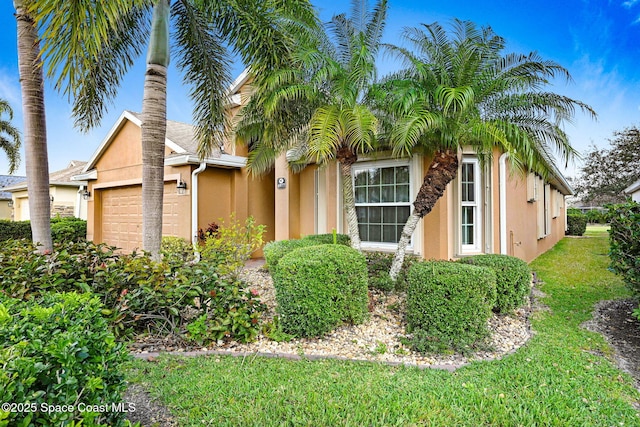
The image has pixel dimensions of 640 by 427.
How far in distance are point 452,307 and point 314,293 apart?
1.77 m

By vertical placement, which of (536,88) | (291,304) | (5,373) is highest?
(536,88)

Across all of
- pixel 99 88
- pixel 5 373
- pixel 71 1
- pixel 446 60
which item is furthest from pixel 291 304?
pixel 99 88

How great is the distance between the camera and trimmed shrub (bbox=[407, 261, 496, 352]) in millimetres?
4234

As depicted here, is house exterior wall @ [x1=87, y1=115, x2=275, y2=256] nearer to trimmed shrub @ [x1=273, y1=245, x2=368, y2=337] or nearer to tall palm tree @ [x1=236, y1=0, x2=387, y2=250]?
tall palm tree @ [x1=236, y1=0, x2=387, y2=250]

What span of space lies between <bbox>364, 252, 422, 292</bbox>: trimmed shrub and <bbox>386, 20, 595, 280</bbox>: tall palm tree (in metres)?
1.43

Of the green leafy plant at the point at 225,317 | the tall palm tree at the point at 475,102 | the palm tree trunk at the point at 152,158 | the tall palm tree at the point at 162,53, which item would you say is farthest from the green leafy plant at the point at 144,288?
the tall palm tree at the point at 475,102

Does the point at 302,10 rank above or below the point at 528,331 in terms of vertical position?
above

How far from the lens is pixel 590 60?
13.7 m

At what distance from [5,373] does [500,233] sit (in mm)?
8956

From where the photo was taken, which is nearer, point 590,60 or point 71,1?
point 71,1

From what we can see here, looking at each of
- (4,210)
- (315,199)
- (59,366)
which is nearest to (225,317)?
(59,366)

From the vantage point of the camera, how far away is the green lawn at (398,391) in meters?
2.81

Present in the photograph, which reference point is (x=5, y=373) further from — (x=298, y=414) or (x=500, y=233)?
(x=500, y=233)

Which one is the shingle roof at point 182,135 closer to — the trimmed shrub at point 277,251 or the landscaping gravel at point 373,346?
the trimmed shrub at point 277,251
